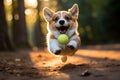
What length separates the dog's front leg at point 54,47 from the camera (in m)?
9.27

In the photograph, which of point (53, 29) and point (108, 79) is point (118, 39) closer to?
point (53, 29)

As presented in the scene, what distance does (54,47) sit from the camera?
9.46m

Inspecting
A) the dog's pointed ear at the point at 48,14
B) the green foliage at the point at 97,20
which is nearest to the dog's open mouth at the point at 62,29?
the dog's pointed ear at the point at 48,14

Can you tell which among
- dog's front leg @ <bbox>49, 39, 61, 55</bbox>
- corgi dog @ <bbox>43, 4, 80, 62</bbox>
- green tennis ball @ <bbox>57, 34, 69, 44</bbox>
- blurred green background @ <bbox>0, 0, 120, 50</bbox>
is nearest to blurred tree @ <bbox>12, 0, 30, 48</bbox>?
blurred green background @ <bbox>0, 0, 120, 50</bbox>

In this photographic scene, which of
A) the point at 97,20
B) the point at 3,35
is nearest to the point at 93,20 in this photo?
the point at 97,20

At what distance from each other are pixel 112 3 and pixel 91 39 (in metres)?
5.96

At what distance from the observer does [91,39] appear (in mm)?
41500

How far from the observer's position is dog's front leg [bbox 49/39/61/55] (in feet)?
30.4

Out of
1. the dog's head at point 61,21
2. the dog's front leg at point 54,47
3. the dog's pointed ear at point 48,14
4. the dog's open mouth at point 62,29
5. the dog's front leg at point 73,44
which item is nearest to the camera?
the dog's front leg at point 54,47

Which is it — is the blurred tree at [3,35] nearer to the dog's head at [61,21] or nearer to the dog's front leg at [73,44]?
the dog's head at [61,21]

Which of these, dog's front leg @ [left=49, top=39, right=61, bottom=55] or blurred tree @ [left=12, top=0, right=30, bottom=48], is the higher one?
dog's front leg @ [left=49, top=39, right=61, bottom=55]

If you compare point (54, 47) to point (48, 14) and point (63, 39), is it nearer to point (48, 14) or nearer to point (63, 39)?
point (63, 39)

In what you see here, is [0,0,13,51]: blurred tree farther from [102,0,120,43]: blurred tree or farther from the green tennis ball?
[102,0,120,43]: blurred tree

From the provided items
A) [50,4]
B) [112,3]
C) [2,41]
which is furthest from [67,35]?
[50,4]
